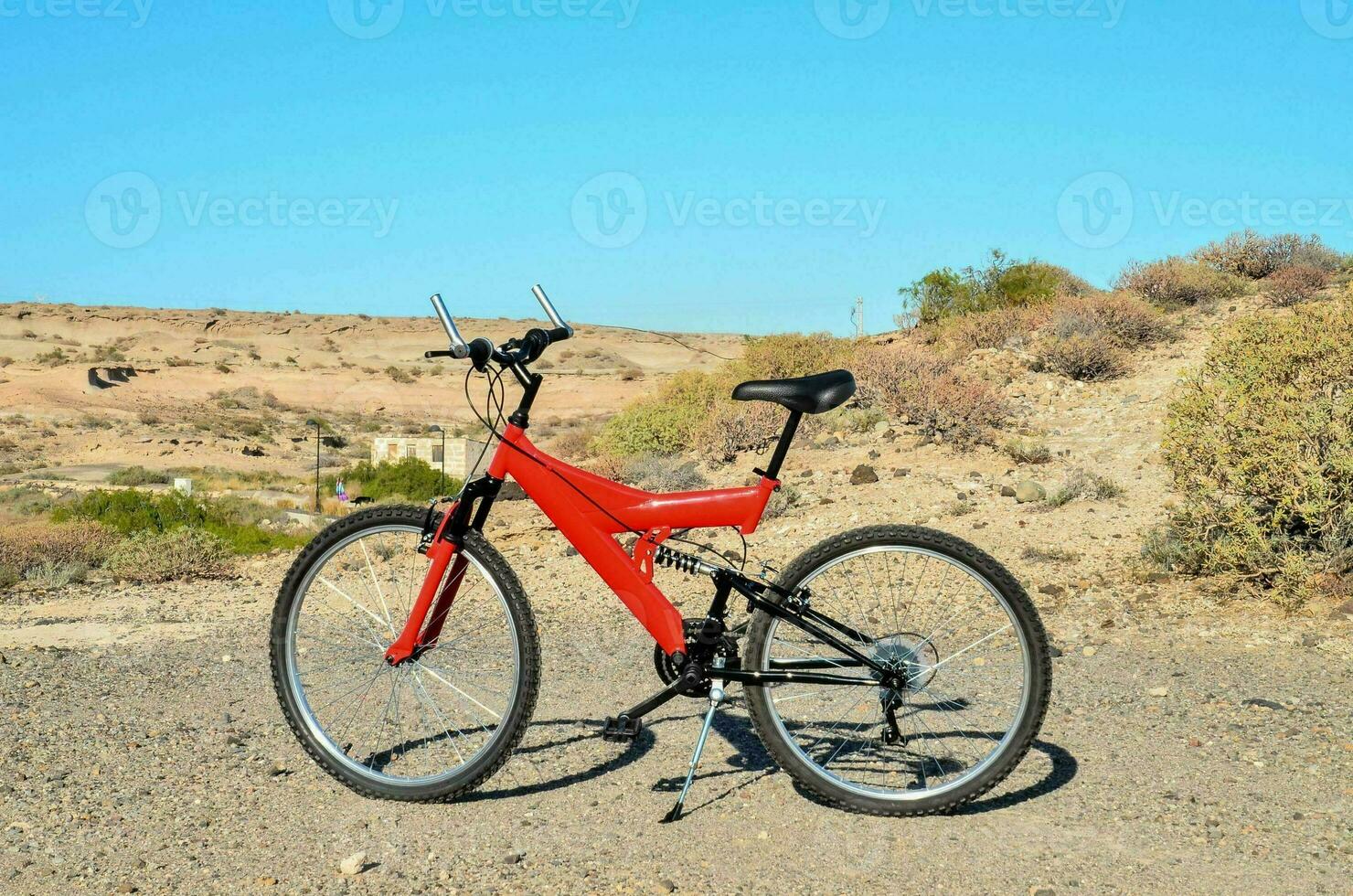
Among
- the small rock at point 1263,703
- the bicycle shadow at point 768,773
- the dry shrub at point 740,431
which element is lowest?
the bicycle shadow at point 768,773

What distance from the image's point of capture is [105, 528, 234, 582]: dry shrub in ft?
33.9

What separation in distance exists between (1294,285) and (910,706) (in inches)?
896

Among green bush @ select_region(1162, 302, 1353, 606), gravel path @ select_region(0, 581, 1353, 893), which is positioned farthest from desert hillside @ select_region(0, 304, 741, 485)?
gravel path @ select_region(0, 581, 1353, 893)

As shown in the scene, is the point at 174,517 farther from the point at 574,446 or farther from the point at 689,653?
the point at 689,653

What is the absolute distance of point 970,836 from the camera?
148 inches

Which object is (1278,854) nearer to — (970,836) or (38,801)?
(970,836)

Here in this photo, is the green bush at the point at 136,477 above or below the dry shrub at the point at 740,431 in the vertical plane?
below

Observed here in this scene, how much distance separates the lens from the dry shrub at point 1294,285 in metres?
23.3

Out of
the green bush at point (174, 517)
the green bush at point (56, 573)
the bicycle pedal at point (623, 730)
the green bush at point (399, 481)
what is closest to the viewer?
the bicycle pedal at point (623, 730)

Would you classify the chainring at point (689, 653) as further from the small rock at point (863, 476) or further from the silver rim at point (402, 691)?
the small rock at point (863, 476)

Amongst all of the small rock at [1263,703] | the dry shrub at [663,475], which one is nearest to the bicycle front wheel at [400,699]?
the small rock at [1263,703]

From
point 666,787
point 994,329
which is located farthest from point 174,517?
point 994,329

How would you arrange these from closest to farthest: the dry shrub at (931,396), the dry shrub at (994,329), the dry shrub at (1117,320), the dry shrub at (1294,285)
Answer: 1. the dry shrub at (931,396)
2. the dry shrub at (1117,320)
3. the dry shrub at (994,329)
4. the dry shrub at (1294,285)

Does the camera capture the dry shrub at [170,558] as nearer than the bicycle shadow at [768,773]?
No
